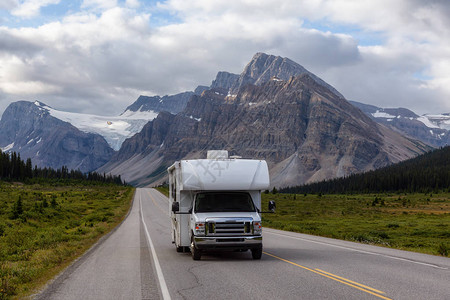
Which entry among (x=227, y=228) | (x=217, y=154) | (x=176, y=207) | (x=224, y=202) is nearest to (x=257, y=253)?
(x=227, y=228)

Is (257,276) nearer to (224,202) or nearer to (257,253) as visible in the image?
(257,253)

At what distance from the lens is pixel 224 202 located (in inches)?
712

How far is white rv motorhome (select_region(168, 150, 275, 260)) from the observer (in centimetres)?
1664

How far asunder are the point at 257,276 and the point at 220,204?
200 inches

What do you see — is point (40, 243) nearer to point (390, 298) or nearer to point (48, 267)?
point (48, 267)

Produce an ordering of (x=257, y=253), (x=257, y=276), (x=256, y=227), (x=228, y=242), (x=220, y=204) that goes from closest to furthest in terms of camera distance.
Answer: (x=257, y=276) < (x=228, y=242) < (x=256, y=227) < (x=257, y=253) < (x=220, y=204)

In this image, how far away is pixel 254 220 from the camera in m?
16.8

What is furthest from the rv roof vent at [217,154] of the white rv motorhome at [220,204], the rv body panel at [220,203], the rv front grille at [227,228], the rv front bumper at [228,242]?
the rv front bumper at [228,242]

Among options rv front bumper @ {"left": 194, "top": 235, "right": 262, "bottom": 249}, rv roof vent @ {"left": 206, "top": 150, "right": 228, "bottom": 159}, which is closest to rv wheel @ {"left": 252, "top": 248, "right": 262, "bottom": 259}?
rv front bumper @ {"left": 194, "top": 235, "right": 262, "bottom": 249}

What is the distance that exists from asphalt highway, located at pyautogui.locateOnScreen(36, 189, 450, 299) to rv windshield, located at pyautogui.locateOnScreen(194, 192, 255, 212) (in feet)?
6.29

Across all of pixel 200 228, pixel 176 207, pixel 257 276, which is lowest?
pixel 257 276

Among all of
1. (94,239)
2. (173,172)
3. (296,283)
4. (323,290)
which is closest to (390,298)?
(323,290)

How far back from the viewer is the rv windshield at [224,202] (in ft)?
58.8

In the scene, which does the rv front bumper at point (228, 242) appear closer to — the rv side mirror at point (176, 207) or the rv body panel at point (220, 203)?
the rv body panel at point (220, 203)
